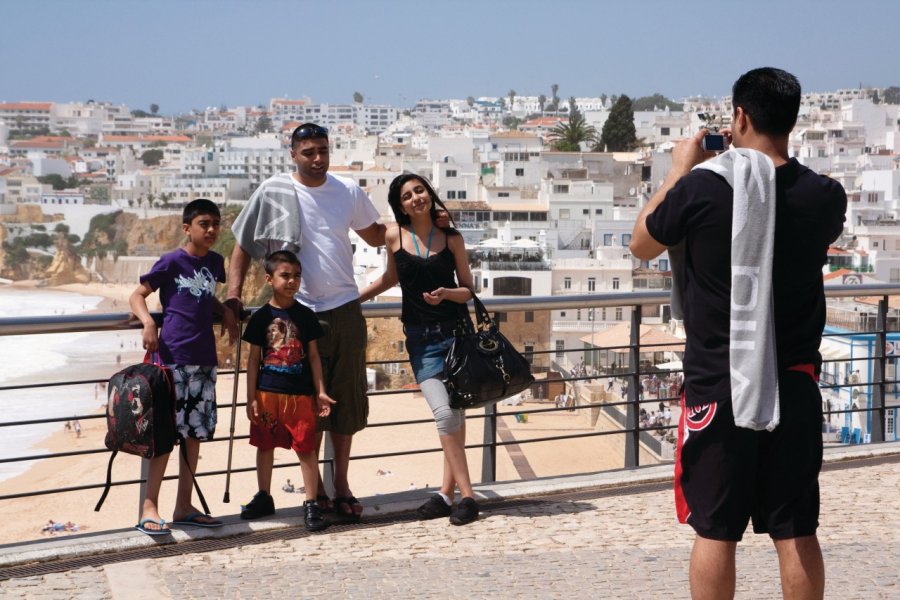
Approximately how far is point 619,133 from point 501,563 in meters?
97.2

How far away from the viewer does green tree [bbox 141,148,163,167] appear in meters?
168

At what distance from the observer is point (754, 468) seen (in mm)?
3145

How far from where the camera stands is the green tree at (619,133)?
99188mm

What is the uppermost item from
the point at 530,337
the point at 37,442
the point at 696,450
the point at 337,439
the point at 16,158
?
the point at 16,158

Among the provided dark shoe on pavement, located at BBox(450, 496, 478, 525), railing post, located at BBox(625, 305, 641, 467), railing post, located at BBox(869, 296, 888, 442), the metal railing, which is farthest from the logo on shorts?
railing post, located at BBox(869, 296, 888, 442)

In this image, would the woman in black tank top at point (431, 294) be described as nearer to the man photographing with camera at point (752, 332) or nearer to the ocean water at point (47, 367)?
the man photographing with camera at point (752, 332)

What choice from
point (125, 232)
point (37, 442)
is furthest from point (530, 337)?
point (125, 232)

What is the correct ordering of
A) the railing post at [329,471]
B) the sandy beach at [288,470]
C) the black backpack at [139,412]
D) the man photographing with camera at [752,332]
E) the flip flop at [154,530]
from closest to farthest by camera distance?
the man photographing with camera at [752,332] < the black backpack at [139,412] < the flip flop at [154,530] < the railing post at [329,471] < the sandy beach at [288,470]

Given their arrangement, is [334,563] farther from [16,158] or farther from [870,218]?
[16,158]

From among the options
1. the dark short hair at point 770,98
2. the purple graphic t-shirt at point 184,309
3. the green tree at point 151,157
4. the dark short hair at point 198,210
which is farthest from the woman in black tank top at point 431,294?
the green tree at point 151,157

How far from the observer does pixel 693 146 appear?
3.32m

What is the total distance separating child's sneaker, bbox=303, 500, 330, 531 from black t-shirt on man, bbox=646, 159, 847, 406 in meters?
2.23

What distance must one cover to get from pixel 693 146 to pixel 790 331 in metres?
0.58

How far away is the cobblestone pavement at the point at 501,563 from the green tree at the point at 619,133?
9537 cm
